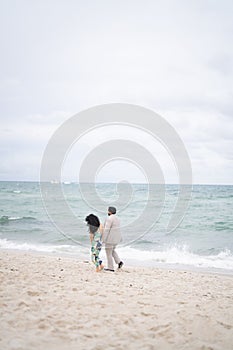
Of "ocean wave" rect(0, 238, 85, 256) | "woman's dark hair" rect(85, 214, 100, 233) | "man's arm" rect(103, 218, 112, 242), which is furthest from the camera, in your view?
"ocean wave" rect(0, 238, 85, 256)

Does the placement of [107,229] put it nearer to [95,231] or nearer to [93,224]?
[95,231]

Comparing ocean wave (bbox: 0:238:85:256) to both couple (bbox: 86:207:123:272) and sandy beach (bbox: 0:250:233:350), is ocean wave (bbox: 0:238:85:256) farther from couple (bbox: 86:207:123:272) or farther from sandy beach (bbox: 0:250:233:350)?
sandy beach (bbox: 0:250:233:350)

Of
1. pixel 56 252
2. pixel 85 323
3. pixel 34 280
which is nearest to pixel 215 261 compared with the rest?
pixel 56 252

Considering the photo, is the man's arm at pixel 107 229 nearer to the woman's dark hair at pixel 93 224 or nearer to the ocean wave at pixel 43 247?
the woman's dark hair at pixel 93 224

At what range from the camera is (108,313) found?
4906mm

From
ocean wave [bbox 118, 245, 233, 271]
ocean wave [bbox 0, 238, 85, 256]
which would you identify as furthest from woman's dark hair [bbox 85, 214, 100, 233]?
ocean wave [bbox 0, 238, 85, 256]

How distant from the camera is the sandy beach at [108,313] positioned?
159 inches

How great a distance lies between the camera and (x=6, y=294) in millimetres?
5539

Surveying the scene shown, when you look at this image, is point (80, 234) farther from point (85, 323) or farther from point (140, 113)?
point (85, 323)

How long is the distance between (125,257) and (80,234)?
668 cm

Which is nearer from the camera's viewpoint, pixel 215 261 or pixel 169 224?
pixel 215 261

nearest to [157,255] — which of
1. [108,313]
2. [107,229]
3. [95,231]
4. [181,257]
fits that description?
[181,257]

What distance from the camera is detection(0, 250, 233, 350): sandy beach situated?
4.03 m

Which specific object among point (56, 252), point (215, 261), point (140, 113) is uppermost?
point (140, 113)
